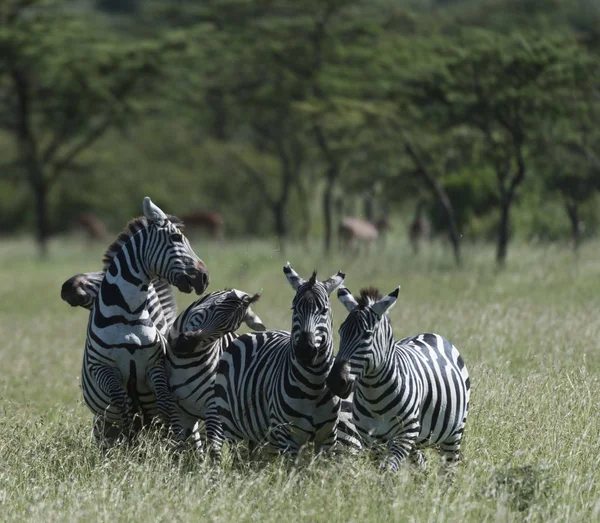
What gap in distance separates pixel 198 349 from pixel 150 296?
0.59 metres

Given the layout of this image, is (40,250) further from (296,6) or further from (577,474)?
(577,474)

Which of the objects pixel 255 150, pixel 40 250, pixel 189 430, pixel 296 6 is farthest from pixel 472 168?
pixel 255 150

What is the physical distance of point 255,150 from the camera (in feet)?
156

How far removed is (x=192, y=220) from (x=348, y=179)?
658cm

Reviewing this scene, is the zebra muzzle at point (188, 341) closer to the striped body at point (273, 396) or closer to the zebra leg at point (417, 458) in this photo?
the striped body at point (273, 396)

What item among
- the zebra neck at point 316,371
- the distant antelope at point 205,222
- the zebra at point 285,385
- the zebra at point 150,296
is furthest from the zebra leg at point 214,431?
the distant antelope at point 205,222

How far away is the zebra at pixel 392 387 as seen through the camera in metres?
5.80

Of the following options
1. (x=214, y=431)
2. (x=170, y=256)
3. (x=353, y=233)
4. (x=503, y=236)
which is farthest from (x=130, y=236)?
(x=353, y=233)

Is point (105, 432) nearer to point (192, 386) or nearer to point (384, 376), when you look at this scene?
point (192, 386)

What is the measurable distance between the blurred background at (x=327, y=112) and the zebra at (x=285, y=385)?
9575 millimetres

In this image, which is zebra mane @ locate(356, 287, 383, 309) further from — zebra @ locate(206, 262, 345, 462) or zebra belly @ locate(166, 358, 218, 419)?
zebra belly @ locate(166, 358, 218, 419)

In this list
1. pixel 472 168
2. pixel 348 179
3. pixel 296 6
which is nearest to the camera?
pixel 472 168

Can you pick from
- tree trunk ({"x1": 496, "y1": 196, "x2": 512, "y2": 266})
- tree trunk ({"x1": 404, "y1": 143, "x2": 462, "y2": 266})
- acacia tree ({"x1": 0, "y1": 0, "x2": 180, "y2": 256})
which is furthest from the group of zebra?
acacia tree ({"x1": 0, "y1": 0, "x2": 180, "y2": 256})

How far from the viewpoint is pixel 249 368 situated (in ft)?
22.2
